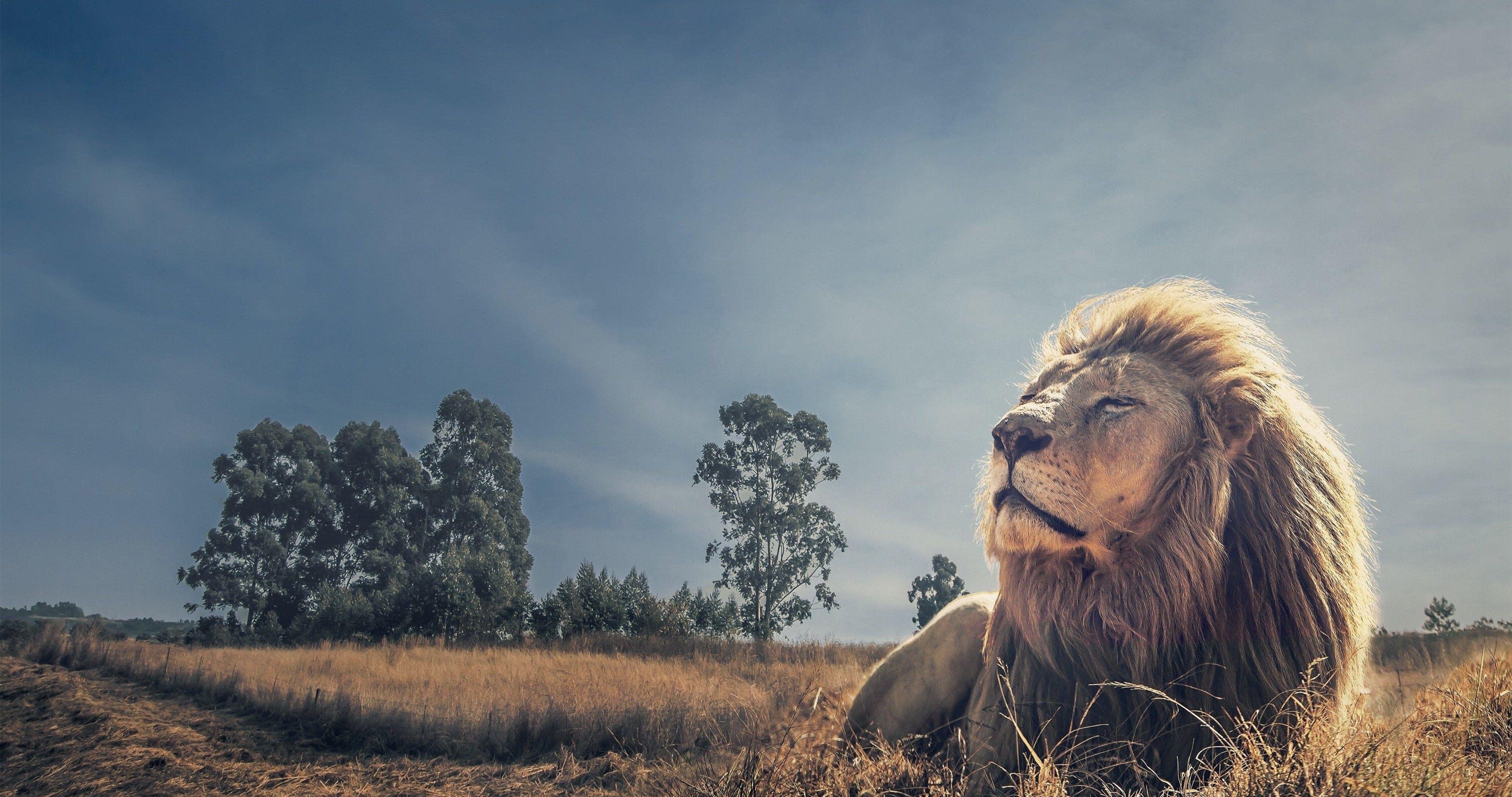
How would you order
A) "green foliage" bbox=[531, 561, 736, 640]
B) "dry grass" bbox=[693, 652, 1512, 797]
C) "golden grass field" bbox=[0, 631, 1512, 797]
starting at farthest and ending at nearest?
"green foliage" bbox=[531, 561, 736, 640], "golden grass field" bbox=[0, 631, 1512, 797], "dry grass" bbox=[693, 652, 1512, 797]

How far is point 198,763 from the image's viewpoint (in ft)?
19.3

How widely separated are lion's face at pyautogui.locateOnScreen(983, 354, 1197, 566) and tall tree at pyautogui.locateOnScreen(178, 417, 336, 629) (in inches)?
1496

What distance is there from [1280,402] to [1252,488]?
36 cm

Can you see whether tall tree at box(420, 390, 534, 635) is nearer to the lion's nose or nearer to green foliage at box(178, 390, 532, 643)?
green foliage at box(178, 390, 532, 643)

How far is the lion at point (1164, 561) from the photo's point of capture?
102 inches

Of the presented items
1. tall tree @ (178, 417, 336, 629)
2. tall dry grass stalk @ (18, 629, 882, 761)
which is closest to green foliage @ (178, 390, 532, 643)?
tall tree @ (178, 417, 336, 629)

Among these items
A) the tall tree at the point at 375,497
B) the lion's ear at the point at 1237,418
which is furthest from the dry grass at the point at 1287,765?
the tall tree at the point at 375,497

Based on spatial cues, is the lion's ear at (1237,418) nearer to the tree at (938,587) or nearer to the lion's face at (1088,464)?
the lion's face at (1088,464)

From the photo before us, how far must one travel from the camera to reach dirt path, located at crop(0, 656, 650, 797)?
5.33 meters

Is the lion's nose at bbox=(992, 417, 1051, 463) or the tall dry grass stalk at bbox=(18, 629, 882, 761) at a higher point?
the lion's nose at bbox=(992, 417, 1051, 463)

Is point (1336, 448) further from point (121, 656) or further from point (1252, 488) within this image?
point (121, 656)

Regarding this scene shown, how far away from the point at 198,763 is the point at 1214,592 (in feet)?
23.1

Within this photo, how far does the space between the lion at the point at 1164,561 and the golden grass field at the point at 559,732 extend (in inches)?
7.1

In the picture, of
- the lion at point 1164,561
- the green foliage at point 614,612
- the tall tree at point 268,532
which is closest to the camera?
the lion at point 1164,561
